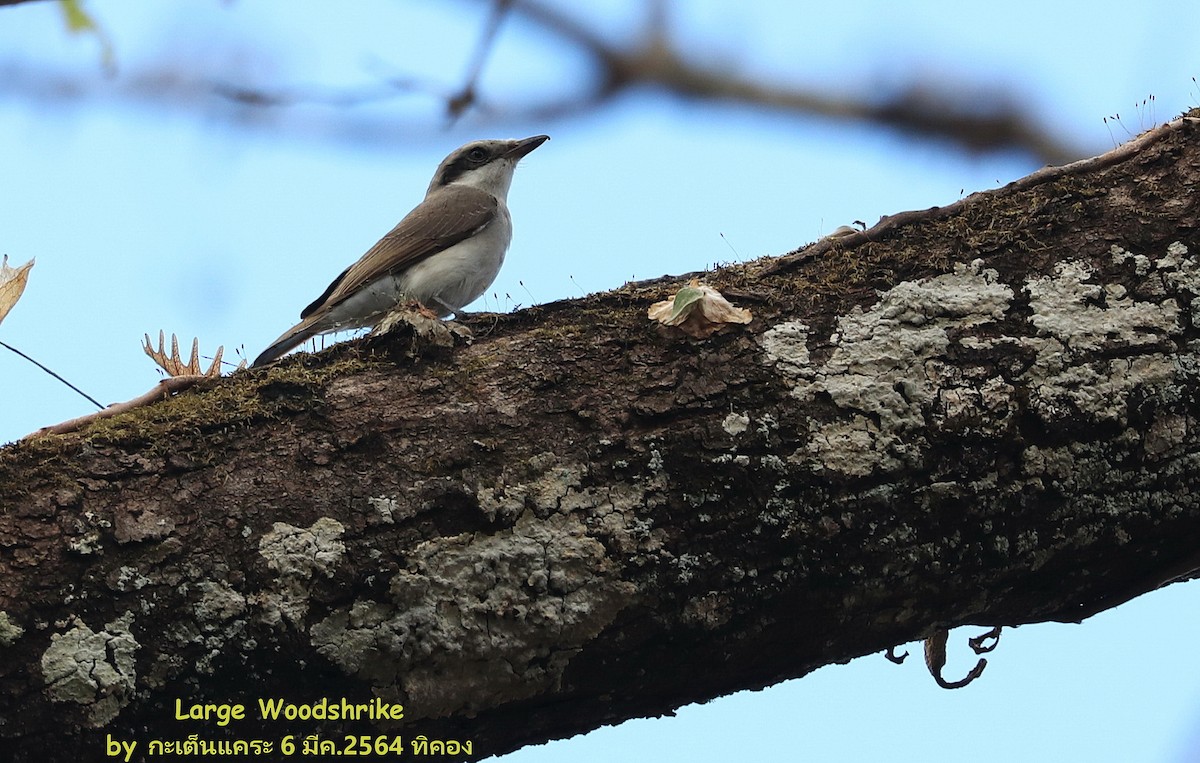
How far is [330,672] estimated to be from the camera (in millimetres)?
3008

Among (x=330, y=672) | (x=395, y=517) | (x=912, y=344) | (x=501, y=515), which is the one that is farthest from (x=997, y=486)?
(x=330, y=672)

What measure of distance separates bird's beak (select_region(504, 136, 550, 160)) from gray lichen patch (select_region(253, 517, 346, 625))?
213 inches

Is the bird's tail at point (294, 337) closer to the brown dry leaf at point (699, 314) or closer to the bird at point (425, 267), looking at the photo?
the bird at point (425, 267)

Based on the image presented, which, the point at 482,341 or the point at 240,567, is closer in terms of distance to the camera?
the point at 240,567

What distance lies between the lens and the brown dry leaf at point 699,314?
3514mm

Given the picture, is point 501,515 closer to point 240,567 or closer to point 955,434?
point 240,567

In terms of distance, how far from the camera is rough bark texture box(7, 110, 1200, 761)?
9.80 ft

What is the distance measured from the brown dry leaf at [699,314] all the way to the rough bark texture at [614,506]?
0.12ft

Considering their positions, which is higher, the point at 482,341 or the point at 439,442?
the point at 482,341

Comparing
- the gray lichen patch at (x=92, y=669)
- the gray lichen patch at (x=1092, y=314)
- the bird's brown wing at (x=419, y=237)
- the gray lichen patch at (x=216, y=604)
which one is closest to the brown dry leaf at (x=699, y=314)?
the gray lichen patch at (x=1092, y=314)

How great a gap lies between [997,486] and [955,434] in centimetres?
17

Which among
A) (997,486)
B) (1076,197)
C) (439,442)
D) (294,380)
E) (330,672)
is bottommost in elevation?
(330,672)

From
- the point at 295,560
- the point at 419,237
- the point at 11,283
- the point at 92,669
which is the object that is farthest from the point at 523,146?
the point at 92,669

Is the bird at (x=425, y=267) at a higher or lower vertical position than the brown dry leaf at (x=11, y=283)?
higher
